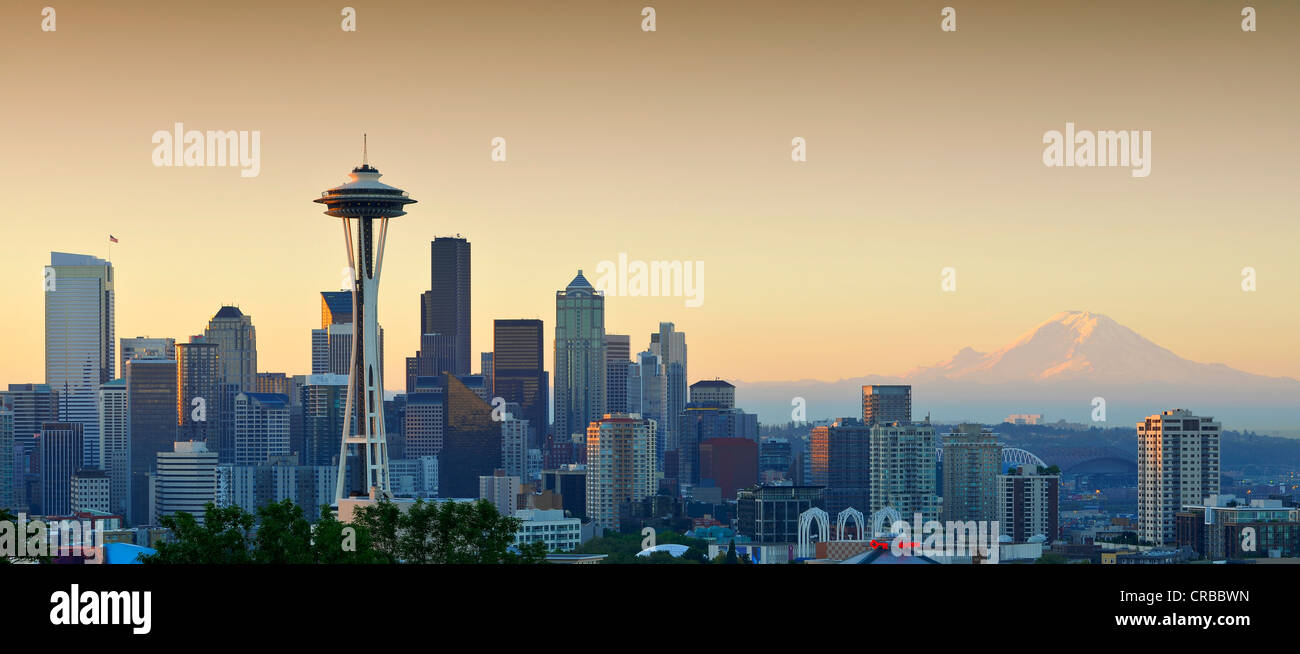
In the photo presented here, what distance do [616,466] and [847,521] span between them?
99.1ft

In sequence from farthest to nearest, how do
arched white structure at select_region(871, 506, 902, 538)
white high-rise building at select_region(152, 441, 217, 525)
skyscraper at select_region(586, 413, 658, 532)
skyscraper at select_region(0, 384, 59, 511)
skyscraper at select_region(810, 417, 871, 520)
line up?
skyscraper at select_region(0, 384, 59, 511) → white high-rise building at select_region(152, 441, 217, 525) → skyscraper at select_region(586, 413, 658, 532) → skyscraper at select_region(810, 417, 871, 520) → arched white structure at select_region(871, 506, 902, 538)

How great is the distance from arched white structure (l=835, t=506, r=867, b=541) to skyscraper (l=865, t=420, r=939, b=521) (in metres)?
4.83

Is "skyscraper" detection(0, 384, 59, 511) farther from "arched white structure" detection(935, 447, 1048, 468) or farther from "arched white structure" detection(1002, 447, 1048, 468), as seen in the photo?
"arched white structure" detection(1002, 447, 1048, 468)

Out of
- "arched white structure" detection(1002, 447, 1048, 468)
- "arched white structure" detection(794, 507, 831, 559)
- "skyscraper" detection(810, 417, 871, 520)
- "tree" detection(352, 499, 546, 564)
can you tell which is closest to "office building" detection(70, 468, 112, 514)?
"skyscraper" detection(810, 417, 871, 520)

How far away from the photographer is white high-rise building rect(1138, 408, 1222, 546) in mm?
129125

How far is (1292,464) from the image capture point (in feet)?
484

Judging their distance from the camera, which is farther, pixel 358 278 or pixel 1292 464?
pixel 1292 464

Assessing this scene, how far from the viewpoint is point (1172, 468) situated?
438ft

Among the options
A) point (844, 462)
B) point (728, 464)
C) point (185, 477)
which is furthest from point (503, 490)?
point (844, 462)

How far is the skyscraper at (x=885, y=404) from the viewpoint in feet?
554
